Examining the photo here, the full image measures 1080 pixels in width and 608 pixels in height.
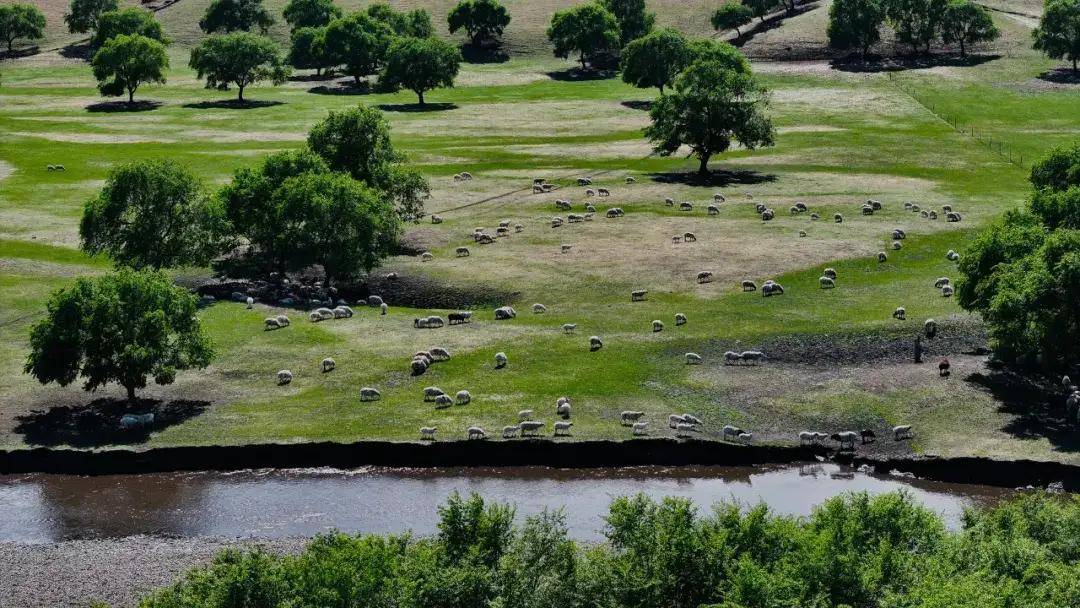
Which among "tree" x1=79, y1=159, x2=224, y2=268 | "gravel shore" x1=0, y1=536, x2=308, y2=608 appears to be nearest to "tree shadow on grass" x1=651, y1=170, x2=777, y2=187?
"tree" x1=79, y1=159, x2=224, y2=268

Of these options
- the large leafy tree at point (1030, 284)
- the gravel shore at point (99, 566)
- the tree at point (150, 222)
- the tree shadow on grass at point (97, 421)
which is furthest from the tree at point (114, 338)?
the large leafy tree at point (1030, 284)

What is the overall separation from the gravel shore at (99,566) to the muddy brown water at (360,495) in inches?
50.1

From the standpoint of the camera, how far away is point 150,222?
10688 cm

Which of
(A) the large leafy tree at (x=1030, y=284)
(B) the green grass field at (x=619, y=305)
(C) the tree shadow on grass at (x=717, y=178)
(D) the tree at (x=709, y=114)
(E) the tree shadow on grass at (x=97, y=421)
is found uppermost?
(D) the tree at (x=709, y=114)

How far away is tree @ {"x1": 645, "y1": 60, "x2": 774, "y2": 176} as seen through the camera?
150m

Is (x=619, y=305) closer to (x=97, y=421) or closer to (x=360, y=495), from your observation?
(x=360, y=495)

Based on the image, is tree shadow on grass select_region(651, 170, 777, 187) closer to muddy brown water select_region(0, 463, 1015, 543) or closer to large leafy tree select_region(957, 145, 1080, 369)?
large leafy tree select_region(957, 145, 1080, 369)

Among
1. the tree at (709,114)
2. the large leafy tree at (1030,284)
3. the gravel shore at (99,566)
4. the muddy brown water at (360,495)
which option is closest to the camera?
the gravel shore at (99,566)

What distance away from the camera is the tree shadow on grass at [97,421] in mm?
77312

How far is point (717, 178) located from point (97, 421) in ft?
287

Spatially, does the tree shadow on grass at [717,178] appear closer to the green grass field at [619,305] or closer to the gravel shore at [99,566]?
the green grass field at [619,305]

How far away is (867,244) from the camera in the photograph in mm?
117438

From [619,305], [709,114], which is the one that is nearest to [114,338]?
[619,305]

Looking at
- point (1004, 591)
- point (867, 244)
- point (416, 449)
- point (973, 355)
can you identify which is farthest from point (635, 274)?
point (1004, 591)
